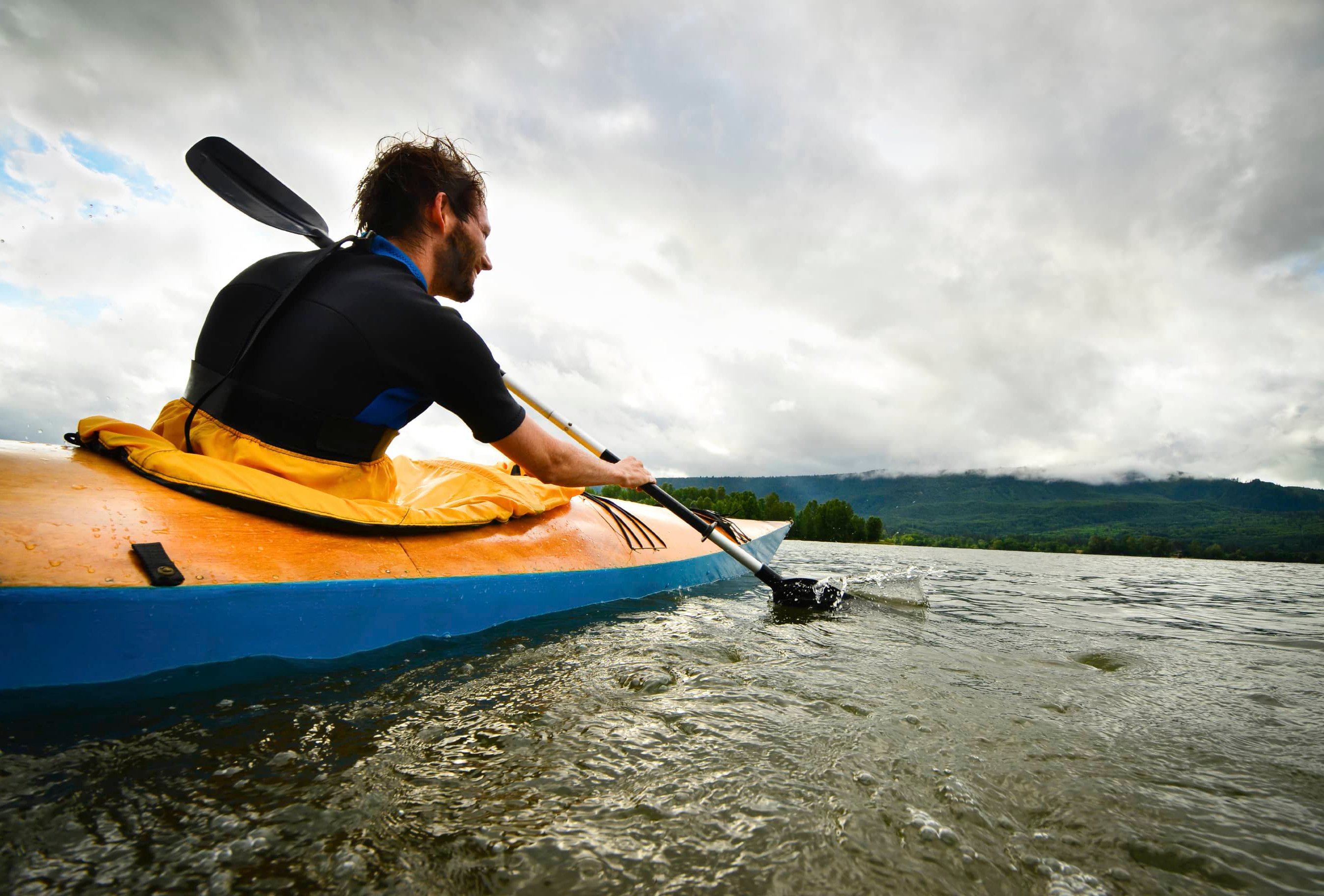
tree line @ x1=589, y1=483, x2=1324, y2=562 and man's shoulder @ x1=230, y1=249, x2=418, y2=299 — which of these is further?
tree line @ x1=589, y1=483, x2=1324, y2=562

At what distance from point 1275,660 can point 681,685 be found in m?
4.41

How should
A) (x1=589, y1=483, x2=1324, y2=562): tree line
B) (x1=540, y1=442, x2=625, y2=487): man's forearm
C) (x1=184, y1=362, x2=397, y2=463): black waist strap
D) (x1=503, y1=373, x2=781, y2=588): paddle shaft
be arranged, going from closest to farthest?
1. (x1=184, y1=362, x2=397, y2=463): black waist strap
2. (x1=540, y1=442, x2=625, y2=487): man's forearm
3. (x1=503, y1=373, x2=781, y2=588): paddle shaft
4. (x1=589, y1=483, x2=1324, y2=562): tree line

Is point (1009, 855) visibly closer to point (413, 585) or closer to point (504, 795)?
point (504, 795)

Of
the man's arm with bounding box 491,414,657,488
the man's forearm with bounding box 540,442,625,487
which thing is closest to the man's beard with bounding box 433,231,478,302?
the man's arm with bounding box 491,414,657,488

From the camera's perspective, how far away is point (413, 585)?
2627 mm

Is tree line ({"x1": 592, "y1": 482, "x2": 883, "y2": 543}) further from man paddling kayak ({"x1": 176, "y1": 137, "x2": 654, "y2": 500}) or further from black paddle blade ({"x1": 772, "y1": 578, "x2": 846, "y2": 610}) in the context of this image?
man paddling kayak ({"x1": 176, "y1": 137, "x2": 654, "y2": 500})

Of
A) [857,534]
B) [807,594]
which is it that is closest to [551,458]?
[807,594]

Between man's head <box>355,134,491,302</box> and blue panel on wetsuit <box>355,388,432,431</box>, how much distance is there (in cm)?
94

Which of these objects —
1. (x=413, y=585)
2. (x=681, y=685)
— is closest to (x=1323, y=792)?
(x=681, y=685)

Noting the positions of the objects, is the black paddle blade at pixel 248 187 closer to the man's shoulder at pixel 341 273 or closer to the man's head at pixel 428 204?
the man's head at pixel 428 204

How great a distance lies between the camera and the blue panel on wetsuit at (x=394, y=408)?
104 inches

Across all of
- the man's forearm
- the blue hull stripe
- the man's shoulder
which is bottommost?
the blue hull stripe

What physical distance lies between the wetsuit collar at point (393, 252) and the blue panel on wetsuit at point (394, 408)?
57 centimetres

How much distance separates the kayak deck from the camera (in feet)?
5.31
